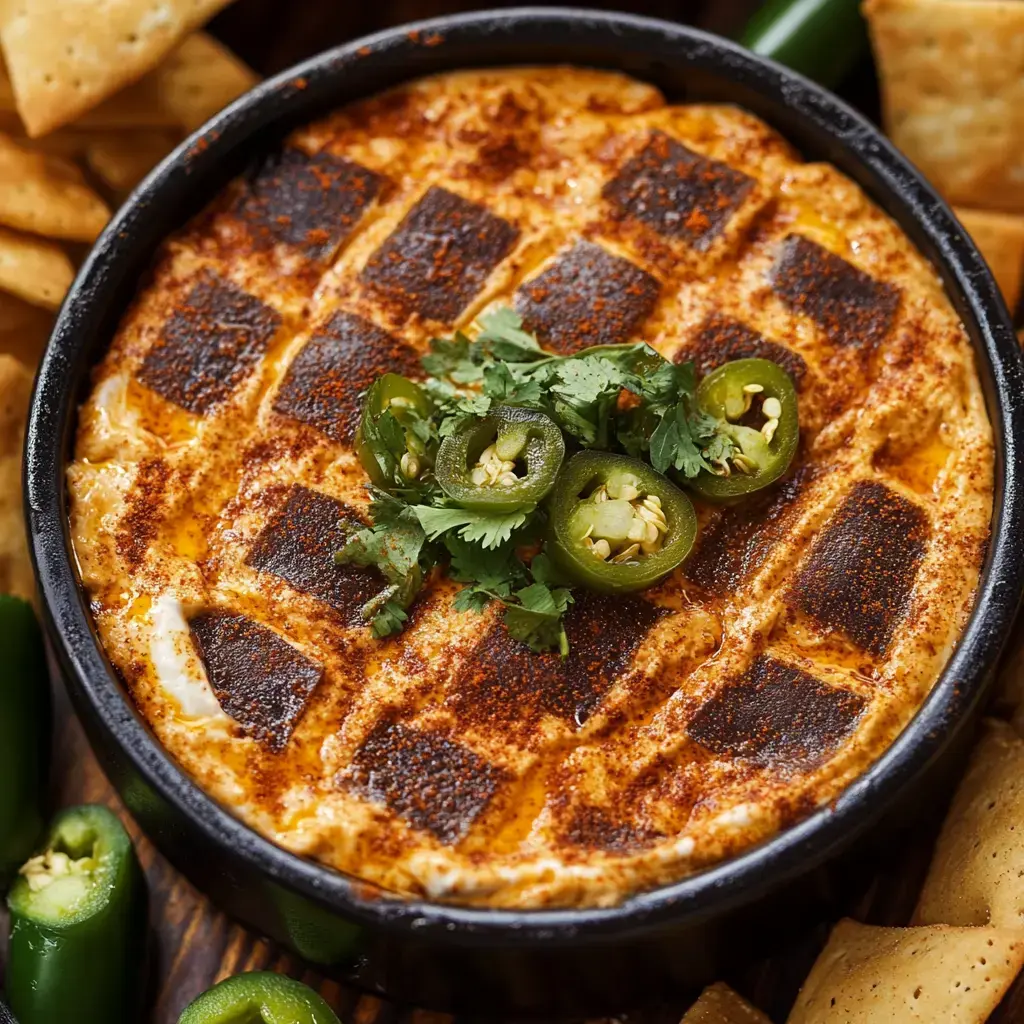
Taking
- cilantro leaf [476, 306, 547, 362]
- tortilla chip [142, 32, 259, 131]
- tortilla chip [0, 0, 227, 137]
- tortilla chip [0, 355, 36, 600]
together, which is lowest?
tortilla chip [0, 355, 36, 600]

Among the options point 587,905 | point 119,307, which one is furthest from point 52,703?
point 587,905

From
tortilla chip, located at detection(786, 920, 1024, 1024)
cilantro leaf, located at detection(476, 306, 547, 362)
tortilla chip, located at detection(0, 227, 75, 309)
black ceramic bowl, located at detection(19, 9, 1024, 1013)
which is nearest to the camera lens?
black ceramic bowl, located at detection(19, 9, 1024, 1013)

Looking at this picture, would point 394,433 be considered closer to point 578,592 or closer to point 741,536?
point 578,592

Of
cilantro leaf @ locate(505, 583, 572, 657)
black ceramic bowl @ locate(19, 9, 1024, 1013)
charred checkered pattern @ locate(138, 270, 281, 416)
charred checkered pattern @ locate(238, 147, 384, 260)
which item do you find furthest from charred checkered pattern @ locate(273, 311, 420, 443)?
cilantro leaf @ locate(505, 583, 572, 657)

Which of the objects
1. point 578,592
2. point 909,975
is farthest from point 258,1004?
point 909,975

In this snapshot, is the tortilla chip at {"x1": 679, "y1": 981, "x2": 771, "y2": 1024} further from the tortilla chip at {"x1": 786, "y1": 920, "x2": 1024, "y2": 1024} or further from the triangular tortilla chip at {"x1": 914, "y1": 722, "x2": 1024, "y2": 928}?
the triangular tortilla chip at {"x1": 914, "y1": 722, "x2": 1024, "y2": 928}

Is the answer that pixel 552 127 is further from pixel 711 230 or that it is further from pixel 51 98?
pixel 51 98

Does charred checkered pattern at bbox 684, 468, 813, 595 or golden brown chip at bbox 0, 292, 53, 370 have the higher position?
charred checkered pattern at bbox 684, 468, 813, 595
